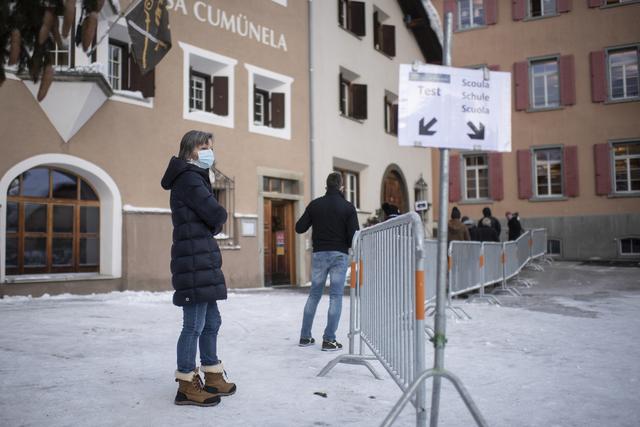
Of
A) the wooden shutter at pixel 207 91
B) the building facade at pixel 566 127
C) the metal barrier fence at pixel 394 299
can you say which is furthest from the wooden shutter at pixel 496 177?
the metal barrier fence at pixel 394 299

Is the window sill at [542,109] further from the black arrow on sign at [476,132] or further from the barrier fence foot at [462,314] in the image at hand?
the black arrow on sign at [476,132]

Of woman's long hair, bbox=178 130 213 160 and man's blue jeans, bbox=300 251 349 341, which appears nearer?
woman's long hair, bbox=178 130 213 160

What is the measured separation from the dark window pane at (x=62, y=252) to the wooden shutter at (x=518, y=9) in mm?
19043

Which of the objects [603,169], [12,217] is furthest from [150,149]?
[603,169]

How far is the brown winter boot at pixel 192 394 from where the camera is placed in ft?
13.8

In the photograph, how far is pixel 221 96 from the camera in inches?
564

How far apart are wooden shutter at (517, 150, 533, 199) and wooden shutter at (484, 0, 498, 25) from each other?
535cm

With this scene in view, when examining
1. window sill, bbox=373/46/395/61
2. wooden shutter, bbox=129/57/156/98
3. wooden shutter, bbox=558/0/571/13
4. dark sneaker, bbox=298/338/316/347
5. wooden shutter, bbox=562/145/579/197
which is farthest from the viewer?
wooden shutter, bbox=558/0/571/13

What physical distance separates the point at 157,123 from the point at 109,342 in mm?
7034

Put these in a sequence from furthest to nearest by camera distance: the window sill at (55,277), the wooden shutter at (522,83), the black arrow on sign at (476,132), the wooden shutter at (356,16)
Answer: the wooden shutter at (522,83), the wooden shutter at (356,16), the window sill at (55,277), the black arrow on sign at (476,132)

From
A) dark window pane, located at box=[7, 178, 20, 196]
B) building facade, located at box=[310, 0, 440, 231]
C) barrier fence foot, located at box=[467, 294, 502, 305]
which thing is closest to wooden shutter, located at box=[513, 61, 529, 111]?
building facade, located at box=[310, 0, 440, 231]

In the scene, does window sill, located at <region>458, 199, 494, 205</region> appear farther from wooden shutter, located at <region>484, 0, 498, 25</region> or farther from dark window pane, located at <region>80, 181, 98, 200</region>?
dark window pane, located at <region>80, 181, 98, 200</region>

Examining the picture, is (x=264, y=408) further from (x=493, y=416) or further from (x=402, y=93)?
(x=402, y=93)

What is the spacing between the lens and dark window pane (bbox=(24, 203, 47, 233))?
11.0 m
